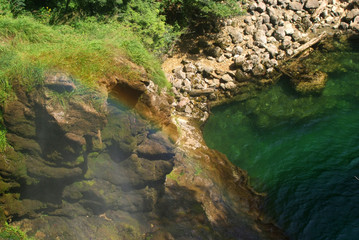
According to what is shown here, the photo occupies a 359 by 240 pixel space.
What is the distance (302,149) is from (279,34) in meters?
5.68

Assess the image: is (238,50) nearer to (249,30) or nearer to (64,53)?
(249,30)

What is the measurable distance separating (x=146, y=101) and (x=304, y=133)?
5.47 meters

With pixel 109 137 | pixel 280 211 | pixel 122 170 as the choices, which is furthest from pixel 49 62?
pixel 280 211

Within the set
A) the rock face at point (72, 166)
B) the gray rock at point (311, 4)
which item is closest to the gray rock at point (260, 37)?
the gray rock at point (311, 4)

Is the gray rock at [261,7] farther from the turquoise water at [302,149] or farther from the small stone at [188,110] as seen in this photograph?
the small stone at [188,110]

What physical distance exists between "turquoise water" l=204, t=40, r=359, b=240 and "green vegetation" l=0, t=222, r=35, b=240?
19.1 ft

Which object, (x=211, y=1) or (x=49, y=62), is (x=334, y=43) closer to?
(x=211, y=1)

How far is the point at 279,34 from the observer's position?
39.6 ft

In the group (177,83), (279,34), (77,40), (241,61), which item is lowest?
(177,83)

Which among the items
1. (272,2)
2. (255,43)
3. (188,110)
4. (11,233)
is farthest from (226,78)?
(11,233)

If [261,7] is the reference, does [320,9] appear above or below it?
above

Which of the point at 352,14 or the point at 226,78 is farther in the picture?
the point at 352,14

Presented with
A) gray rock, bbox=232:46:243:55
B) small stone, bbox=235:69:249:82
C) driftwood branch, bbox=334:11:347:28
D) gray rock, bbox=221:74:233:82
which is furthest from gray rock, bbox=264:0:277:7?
gray rock, bbox=221:74:233:82

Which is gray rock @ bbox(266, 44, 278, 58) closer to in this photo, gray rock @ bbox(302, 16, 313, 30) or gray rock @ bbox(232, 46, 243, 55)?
gray rock @ bbox(232, 46, 243, 55)
